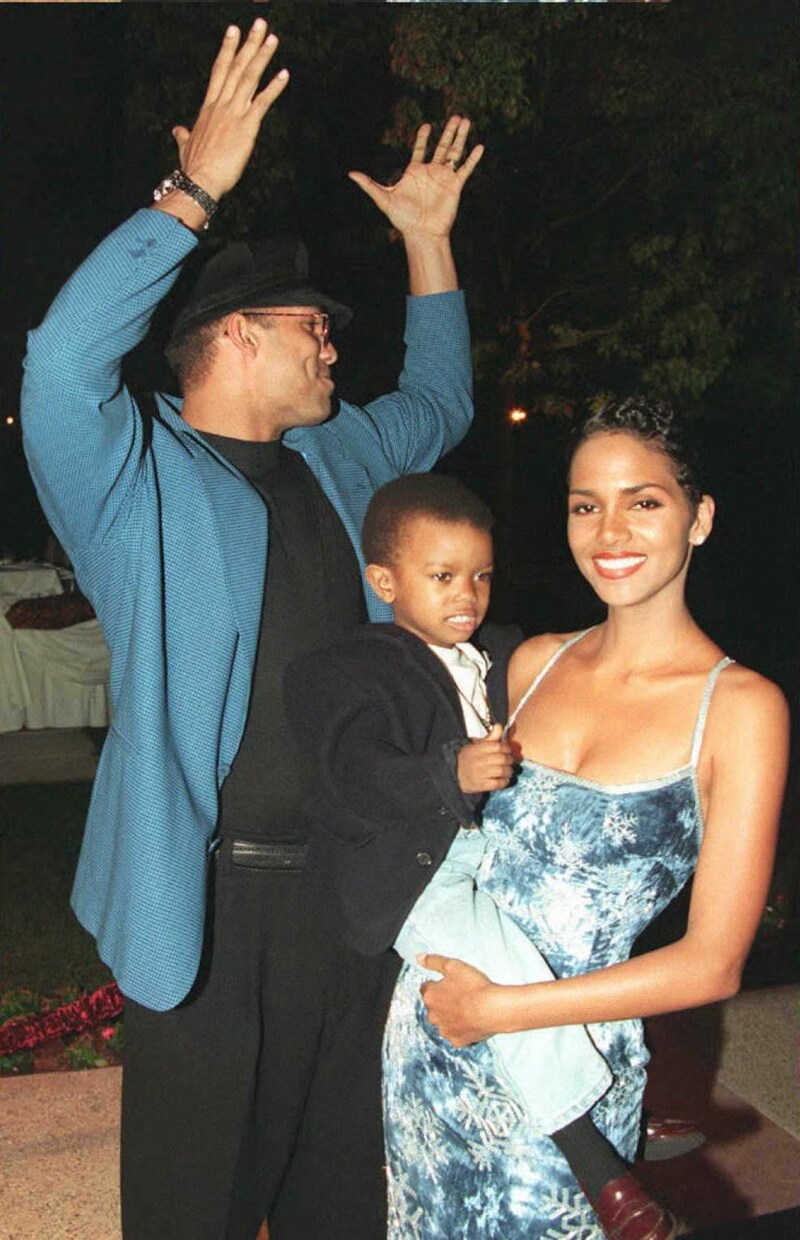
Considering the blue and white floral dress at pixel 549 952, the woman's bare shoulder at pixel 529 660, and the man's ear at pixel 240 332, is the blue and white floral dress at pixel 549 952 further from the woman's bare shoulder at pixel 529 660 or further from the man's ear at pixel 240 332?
the man's ear at pixel 240 332

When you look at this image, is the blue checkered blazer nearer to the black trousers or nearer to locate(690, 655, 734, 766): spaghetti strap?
the black trousers

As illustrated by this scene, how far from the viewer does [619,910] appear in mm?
1948

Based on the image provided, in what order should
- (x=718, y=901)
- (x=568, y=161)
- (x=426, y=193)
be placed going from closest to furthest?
(x=718, y=901), (x=426, y=193), (x=568, y=161)

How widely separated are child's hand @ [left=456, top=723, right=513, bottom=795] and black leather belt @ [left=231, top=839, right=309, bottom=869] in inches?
27.6

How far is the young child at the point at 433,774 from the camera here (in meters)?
1.90

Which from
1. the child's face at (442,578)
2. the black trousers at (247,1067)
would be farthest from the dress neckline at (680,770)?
the black trousers at (247,1067)

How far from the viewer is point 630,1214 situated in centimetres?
184

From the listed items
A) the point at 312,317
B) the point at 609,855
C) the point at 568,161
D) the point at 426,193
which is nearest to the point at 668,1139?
the point at 609,855

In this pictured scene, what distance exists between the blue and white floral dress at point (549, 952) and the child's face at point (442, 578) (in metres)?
0.34

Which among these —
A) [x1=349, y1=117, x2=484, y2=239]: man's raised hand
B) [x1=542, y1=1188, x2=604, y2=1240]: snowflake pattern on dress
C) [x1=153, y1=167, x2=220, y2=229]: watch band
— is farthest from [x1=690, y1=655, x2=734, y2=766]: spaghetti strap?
[x1=349, y1=117, x2=484, y2=239]: man's raised hand

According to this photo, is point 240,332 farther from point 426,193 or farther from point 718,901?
point 718,901

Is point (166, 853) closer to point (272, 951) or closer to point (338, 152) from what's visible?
point (272, 951)

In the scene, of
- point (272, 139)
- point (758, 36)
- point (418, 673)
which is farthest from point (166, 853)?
point (758, 36)

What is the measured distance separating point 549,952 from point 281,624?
0.87 meters
